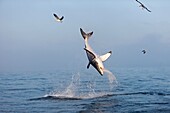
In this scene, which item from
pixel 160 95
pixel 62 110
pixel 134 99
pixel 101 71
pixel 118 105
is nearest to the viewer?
pixel 101 71

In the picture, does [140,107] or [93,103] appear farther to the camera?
[93,103]

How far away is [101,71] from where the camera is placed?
1928 cm

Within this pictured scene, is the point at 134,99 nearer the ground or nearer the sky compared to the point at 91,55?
nearer the ground

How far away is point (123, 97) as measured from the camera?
26.2 meters

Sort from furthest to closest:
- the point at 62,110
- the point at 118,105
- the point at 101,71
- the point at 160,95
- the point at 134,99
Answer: the point at 160,95
the point at 134,99
the point at 118,105
the point at 62,110
the point at 101,71

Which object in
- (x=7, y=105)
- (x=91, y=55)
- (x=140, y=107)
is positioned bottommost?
(x=140, y=107)

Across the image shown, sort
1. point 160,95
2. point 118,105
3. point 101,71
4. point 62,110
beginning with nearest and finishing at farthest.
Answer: point 101,71, point 62,110, point 118,105, point 160,95

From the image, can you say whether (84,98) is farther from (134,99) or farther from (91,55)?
(91,55)

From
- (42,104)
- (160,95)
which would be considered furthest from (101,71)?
(160,95)

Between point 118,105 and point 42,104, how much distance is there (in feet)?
15.0

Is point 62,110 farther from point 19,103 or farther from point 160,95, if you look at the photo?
point 160,95

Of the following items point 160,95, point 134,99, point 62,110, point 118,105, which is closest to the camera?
point 62,110

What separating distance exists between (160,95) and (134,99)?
3022 mm

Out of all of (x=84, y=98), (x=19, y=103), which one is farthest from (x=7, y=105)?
(x=84, y=98)
